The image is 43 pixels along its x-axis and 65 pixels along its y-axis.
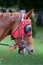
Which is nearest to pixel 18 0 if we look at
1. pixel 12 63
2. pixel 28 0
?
pixel 28 0

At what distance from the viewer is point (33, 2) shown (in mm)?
8469

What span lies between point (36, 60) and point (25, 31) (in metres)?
5.99

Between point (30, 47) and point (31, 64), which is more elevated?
point (30, 47)

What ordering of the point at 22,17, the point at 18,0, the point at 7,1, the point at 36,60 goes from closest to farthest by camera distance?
the point at 22,17, the point at 18,0, the point at 7,1, the point at 36,60

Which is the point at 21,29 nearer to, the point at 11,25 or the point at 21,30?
the point at 21,30

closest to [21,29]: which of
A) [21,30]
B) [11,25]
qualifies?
[21,30]

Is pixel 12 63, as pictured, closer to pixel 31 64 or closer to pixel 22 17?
pixel 31 64

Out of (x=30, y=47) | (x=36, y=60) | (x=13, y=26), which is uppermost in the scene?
(x=13, y=26)

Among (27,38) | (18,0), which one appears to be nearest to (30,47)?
(27,38)

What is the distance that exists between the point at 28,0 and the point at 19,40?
3.86 metres

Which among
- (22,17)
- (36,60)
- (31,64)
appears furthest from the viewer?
(36,60)

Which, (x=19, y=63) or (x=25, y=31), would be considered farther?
(x=19, y=63)

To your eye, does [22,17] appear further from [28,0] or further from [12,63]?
[12,63]

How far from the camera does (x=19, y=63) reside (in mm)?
9875
